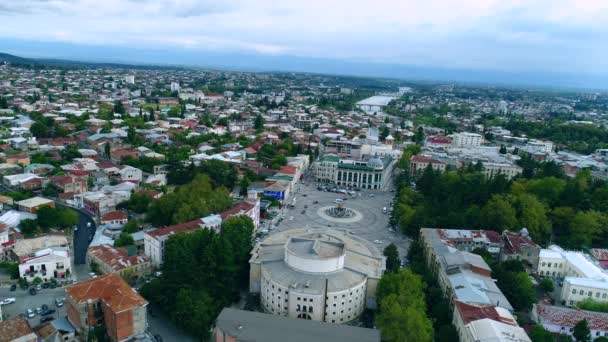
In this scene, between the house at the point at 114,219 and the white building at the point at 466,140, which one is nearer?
the house at the point at 114,219

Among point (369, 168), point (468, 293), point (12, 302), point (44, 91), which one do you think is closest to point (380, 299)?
point (468, 293)

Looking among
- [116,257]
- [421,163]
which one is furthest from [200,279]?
[421,163]

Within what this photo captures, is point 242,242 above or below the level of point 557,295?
Answer: above

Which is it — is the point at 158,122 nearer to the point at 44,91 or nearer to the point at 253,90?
the point at 44,91

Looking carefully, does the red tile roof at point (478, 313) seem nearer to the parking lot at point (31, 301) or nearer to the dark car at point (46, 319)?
the parking lot at point (31, 301)

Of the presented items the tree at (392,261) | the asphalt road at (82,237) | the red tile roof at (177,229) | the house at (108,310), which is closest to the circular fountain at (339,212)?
the tree at (392,261)
